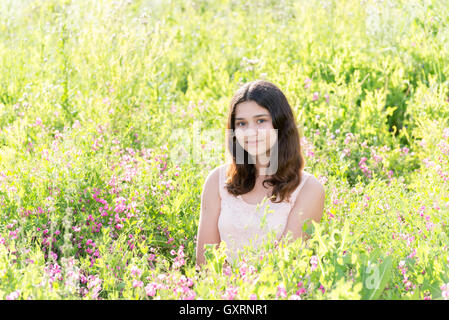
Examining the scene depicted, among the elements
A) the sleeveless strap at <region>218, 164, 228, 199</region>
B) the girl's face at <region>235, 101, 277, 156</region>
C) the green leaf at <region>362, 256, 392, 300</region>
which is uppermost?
the girl's face at <region>235, 101, 277, 156</region>

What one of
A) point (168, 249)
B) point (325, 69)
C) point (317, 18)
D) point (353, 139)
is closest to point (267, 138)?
point (168, 249)

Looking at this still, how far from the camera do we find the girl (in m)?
3.12

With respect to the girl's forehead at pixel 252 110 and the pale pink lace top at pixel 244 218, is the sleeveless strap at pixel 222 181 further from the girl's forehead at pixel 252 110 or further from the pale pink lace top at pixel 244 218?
the girl's forehead at pixel 252 110

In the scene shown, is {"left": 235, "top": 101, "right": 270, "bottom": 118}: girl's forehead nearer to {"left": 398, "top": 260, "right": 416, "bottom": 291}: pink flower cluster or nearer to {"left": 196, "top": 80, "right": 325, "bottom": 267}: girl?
{"left": 196, "top": 80, "right": 325, "bottom": 267}: girl

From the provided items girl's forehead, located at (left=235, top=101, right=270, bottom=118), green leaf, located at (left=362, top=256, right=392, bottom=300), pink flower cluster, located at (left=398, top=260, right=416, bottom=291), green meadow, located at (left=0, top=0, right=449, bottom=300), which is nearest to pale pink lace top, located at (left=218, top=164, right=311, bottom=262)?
green meadow, located at (left=0, top=0, right=449, bottom=300)

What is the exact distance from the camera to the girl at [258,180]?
10.2ft

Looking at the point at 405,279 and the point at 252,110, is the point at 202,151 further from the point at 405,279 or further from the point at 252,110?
the point at 405,279

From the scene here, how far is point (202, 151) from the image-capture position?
4414mm

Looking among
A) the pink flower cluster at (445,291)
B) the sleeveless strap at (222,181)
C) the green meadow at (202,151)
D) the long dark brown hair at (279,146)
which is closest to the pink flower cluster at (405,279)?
the green meadow at (202,151)

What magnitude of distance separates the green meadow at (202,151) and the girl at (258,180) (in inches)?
11.0

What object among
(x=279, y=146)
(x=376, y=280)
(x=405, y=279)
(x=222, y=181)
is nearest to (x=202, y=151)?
(x=222, y=181)
